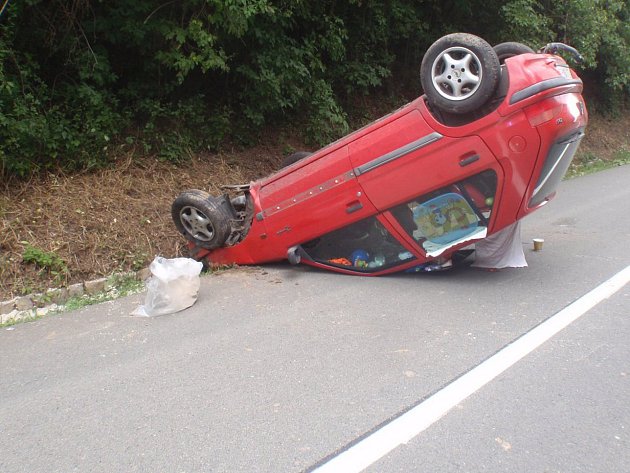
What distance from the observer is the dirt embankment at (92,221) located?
20.4 feet

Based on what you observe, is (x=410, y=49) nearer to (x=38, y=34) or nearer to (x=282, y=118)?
(x=282, y=118)

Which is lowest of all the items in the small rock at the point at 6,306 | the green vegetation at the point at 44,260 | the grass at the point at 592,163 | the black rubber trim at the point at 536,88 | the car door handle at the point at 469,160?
the grass at the point at 592,163

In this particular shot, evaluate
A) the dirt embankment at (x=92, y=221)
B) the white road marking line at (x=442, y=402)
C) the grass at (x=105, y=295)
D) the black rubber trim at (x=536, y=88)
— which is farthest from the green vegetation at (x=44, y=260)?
the black rubber trim at (x=536, y=88)

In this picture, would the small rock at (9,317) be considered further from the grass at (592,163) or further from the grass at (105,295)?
the grass at (592,163)

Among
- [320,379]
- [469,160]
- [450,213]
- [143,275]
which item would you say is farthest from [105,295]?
[469,160]

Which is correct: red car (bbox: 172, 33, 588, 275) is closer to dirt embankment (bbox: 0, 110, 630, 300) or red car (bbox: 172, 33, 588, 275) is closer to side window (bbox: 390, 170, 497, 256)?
side window (bbox: 390, 170, 497, 256)

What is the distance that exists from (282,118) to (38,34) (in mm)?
4506

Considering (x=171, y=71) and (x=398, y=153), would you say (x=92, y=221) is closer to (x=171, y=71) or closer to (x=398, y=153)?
(x=171, y=71)

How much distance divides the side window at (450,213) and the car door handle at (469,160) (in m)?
0.16

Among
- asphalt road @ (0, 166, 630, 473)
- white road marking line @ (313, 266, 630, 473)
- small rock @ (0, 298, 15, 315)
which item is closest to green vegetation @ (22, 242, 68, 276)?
small rock @ (0, 298, 15, 315)

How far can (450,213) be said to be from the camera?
5.28m

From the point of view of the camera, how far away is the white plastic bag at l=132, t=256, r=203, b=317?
516 cm

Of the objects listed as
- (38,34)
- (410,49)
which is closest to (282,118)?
(38,34)

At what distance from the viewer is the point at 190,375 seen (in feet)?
12.5
